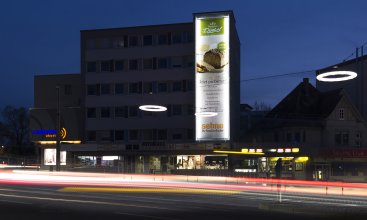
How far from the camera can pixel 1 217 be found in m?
18.2

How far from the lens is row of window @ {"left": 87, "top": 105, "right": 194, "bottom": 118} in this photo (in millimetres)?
65438

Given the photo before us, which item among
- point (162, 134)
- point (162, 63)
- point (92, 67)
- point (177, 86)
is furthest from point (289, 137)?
point (92, 67)

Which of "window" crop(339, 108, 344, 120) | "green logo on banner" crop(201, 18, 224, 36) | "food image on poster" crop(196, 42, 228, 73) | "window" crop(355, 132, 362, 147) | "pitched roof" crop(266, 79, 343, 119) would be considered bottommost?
"window" crop(355, 132, 362, 147)

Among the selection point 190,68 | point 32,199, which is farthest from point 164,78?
point 32,199

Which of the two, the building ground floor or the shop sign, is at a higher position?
the shop sign

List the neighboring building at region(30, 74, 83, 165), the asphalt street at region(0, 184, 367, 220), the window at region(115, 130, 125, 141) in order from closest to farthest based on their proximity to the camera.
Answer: the asphalt street at region(0, 184, 367, 220) < the window at region(115, 130, 125, 141) < the neighboring building at region(30, 74, 83, 165)

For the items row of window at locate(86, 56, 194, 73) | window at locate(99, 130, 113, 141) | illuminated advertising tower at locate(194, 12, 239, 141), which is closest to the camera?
illuminated advertising tower at locate(194, 12, 239, 141)

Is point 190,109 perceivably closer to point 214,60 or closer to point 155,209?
point 214,60

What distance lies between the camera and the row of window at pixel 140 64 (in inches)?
2576

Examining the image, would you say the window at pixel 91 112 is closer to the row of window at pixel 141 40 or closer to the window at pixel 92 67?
the window at pixel 92 67

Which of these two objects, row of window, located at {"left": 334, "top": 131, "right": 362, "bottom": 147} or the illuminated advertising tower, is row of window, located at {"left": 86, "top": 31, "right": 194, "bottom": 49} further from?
row of window, located at {"left": 334, "top": 131, "right": 362, "bottom": 147}

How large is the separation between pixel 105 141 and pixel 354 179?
27.3m

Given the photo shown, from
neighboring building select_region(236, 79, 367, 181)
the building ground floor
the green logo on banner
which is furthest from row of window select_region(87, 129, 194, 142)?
→ the green logo on banner

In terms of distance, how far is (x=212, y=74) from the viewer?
62.8m
